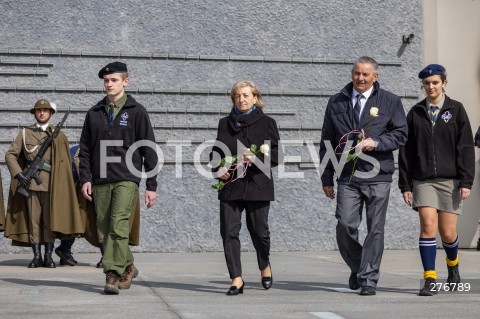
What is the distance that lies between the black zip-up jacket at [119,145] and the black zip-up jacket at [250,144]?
22.5 inches

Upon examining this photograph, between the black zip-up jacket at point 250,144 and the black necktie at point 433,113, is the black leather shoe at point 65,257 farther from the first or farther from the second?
the black necktie at point 433,113

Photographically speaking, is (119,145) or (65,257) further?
(65,257)

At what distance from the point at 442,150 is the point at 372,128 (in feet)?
1.93

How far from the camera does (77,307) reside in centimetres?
748

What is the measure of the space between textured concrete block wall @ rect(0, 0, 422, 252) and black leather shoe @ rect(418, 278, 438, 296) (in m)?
5.66

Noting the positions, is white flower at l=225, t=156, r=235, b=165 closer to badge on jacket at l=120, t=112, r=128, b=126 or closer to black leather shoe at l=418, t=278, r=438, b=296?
badge on jacket at l=120, t=112, r=128, b=126

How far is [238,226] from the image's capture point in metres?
8.72

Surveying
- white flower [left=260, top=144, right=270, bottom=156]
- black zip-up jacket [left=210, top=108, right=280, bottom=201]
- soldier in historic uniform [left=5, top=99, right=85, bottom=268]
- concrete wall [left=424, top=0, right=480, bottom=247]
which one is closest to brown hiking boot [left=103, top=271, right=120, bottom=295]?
black zip-up jacket [left=210, top=108, right=280, bottom=201]

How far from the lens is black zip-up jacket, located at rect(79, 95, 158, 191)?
28.4 ft

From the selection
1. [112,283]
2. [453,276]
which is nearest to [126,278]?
[112,283]

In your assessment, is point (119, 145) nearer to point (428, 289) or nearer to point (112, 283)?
point (112, 283)

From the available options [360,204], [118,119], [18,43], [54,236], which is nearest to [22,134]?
[54,236]

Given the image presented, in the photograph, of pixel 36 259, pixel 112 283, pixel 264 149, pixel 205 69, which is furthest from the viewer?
pixel 205 69

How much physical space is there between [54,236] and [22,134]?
3.89 feet
